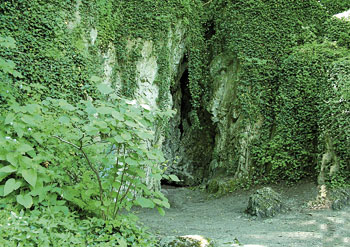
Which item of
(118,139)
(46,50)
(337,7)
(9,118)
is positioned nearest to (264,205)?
(118,139)

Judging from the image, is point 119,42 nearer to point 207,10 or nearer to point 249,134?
point 207,10

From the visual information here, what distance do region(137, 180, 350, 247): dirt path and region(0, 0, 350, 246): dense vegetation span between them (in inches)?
29.0

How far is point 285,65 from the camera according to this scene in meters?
8.60

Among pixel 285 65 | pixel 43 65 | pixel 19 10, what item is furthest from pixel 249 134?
pixel 19 10

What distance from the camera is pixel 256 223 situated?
580cm

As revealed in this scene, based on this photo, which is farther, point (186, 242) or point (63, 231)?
point (186, 242)

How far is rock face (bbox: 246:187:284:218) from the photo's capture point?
6.18 metres

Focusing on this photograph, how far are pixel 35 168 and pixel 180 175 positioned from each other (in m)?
9.23

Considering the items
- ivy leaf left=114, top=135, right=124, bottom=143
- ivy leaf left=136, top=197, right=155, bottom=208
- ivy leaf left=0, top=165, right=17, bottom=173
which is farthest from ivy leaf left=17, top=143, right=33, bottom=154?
ivy leaf left=136, top=197, right=155, bottom=208

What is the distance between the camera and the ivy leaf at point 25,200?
2.72 m

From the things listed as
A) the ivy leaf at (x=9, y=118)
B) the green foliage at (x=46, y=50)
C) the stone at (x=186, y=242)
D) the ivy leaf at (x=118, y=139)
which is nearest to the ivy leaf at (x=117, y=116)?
the ivy leaf at (x=118, y=139)

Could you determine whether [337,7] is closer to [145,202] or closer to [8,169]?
[145,202]

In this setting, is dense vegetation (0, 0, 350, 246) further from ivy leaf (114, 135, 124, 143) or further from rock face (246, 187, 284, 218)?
rock face (246, 187, 284, 218)

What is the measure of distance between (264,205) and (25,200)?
196 inches
